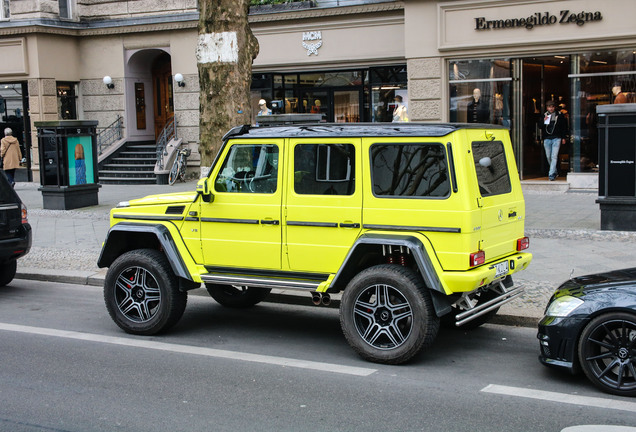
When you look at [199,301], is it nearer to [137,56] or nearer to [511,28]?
[511,28]

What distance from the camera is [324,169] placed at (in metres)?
6.89

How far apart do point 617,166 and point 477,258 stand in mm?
6570

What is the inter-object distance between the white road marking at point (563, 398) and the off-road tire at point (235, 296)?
136 inches

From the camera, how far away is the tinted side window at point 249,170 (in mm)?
7117

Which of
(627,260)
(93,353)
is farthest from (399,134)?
(627,260)

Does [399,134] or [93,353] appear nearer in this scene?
[399,134]

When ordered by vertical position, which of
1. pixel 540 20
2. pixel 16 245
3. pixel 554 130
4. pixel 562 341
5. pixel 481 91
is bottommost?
pixel 562 341

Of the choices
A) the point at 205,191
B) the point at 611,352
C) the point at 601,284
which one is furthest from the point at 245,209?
the point at 611,352

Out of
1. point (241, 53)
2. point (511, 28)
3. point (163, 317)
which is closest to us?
point (163, 317)

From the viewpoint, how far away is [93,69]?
24578mm

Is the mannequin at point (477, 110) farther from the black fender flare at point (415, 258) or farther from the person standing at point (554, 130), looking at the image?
the black fender flare at point (415, 258)

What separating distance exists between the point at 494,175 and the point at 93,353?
393 centimetres

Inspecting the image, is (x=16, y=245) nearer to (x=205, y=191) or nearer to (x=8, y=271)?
(x=8, y=271)

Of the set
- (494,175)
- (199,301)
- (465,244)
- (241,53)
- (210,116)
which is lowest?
(199,301)
